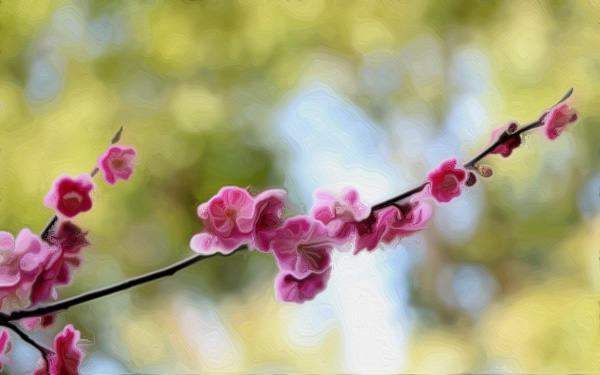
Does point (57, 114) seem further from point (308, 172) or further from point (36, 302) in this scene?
point (36, 302)

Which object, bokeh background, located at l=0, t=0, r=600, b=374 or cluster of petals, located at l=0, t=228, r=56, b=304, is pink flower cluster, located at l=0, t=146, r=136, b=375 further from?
bokeh background, located at l=0, t=0, r=600, b=374

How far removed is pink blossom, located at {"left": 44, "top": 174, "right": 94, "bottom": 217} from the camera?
0.55m

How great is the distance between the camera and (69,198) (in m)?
0.55

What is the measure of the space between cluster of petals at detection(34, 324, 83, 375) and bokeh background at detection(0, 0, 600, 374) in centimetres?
45

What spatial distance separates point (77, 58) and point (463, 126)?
0.70 meters

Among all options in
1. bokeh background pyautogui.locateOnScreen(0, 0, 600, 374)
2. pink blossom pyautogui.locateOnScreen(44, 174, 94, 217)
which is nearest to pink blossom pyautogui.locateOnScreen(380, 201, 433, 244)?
pink blossom pyautogui.locateOnScreen(44, 174, 94, 217)

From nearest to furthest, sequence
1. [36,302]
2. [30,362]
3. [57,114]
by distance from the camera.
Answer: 1. [36,302]
2. [30,362]
3. [57,114]

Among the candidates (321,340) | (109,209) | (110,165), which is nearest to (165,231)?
(109,209)

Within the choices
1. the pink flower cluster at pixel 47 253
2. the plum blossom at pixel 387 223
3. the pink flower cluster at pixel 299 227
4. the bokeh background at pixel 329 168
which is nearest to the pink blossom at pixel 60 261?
the pink flower cluster at pixel 47 253

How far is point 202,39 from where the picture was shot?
1.18 metres

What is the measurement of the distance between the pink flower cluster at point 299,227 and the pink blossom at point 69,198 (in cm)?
11

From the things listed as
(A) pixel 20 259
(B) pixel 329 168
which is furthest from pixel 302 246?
(B) pixel 329 168

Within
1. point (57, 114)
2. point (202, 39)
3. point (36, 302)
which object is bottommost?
point (36, 302)

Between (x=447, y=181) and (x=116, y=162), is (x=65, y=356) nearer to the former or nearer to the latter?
(x=116, y=162)
